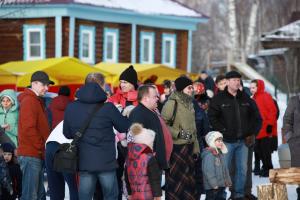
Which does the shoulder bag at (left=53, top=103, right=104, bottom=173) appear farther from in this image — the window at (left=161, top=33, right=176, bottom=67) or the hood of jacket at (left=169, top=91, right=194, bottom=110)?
the window at (left=161, top=33, right=176, bottom=67)

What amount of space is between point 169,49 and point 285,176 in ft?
81.9

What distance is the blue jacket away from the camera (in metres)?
8.87

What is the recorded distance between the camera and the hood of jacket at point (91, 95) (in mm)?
8953

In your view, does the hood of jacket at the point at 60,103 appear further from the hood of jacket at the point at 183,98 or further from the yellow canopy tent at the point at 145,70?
the yellow canopy tent at the point at 145,70

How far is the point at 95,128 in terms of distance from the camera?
8.88 meters

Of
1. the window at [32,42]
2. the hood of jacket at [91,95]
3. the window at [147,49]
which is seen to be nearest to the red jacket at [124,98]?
the hood of jacket at [91,95]

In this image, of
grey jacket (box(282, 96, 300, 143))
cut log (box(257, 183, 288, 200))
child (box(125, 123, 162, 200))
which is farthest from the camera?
grey jacket (box(282, 96, 300, 143))

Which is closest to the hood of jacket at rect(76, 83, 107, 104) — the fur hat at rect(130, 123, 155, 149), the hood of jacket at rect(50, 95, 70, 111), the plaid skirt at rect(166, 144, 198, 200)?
the fur hat at rect(130, 123, 155, 149)

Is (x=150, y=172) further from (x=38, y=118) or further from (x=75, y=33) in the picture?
(x=75, y=33)

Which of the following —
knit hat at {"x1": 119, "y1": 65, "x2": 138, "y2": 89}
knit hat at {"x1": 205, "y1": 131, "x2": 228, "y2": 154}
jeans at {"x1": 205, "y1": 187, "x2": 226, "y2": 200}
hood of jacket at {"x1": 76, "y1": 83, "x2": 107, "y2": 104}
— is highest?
knit hat at {"x1": 119, "y1": 65, "x2": 138, "y2": 89}

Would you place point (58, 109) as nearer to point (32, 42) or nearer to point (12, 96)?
point (12, 96)

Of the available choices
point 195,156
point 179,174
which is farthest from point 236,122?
point 179,174

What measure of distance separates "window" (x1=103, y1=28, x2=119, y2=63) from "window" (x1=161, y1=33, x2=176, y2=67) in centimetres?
294

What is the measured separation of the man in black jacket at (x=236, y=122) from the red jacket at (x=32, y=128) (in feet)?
9.82
